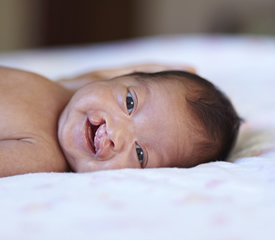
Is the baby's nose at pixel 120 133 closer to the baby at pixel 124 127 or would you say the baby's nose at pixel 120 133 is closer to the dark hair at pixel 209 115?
the baby at pixel 124 127

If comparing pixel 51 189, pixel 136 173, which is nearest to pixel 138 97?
pixel 136 173

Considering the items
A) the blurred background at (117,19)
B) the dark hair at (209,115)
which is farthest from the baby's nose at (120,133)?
the blurred background at (117,19)

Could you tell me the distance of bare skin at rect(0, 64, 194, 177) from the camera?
2.97ft

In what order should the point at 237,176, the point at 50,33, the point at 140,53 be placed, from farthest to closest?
the point at 50,33
the point at 140,53
the point at 237,176

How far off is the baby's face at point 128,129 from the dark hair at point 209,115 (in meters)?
0.03

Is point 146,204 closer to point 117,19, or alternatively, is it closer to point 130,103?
point 130,103

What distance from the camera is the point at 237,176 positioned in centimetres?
70

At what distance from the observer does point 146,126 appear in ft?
3.06

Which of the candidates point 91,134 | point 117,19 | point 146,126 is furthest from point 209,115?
point 117,19

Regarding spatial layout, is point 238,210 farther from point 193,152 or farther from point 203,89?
point 203,89

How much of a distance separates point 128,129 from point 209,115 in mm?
229

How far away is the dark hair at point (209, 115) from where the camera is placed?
3.11ft

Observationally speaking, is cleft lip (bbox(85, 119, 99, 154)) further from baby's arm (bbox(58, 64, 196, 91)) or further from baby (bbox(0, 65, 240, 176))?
baby's arm (bbox(58, 64, 196, 91))

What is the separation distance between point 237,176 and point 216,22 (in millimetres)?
4380
